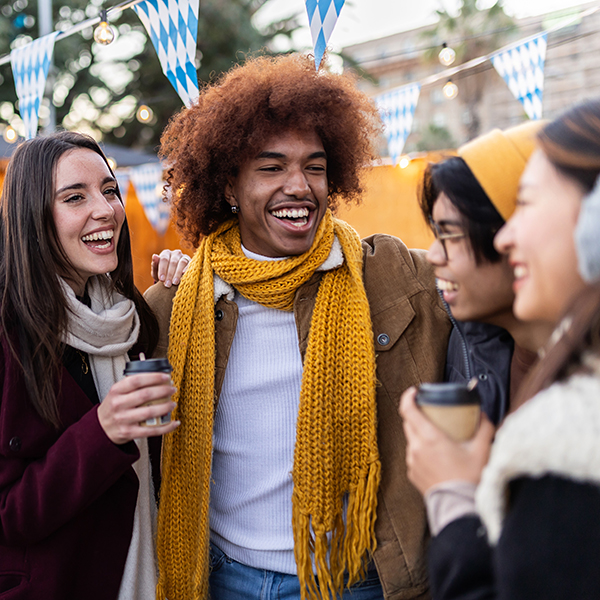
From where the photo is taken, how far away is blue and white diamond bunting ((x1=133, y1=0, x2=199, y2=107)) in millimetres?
3143

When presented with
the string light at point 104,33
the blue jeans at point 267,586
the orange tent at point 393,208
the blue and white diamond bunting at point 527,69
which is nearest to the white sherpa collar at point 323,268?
the blue jeans at point 267,586

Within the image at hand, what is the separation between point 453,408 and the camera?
1.19m

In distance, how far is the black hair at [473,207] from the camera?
1596 mm

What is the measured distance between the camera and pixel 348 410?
206 cm

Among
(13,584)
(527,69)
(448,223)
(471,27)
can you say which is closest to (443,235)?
(448,223)

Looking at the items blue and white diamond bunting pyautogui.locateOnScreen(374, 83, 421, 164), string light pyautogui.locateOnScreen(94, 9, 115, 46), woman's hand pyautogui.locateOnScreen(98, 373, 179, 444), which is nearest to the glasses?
woman's hand pyautogui.locateOnScreen(98, 373, 179, 444)

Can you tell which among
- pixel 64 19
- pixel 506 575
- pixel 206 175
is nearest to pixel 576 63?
pixel 64 19

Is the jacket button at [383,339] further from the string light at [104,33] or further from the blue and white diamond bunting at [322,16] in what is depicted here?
the string light at [104,33]

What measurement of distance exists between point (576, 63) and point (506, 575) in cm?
2501

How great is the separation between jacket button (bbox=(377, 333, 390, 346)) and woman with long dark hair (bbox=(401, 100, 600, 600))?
2.69 ft

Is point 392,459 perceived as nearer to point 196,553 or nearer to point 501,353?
point 501,353

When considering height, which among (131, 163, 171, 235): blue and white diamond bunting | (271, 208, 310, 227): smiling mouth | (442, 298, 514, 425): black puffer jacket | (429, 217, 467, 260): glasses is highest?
(131, 163, 171, 235): blue and white diamond bunting

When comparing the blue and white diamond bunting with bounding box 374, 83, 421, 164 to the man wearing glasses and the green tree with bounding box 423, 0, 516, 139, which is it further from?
the green tree with bounding box 423, 0, 516, 139

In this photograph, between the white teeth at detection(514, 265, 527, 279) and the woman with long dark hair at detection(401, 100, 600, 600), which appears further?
the white teeth at detection(514, 265, 527, 279)
